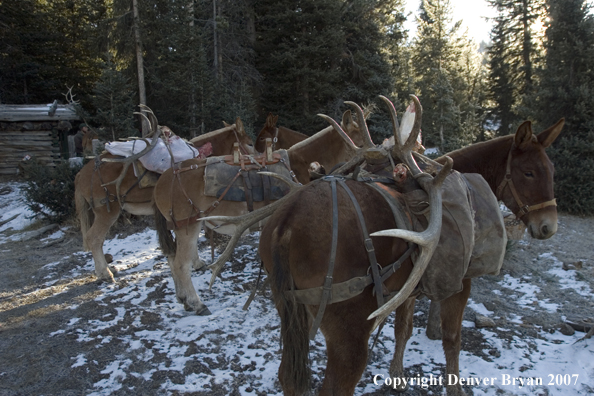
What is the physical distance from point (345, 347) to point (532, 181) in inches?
97.0

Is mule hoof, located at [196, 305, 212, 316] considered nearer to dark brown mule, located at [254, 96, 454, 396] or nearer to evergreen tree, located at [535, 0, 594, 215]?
dark brown mule, located at [254, 96, 454, 396]

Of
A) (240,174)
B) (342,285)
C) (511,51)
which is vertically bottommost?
(342,285)

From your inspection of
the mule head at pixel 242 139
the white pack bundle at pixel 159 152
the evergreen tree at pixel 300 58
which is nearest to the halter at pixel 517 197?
the white pack bundle at pixel 159 152

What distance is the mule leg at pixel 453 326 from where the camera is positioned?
119 inches

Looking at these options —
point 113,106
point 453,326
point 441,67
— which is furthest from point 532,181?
point 441,67

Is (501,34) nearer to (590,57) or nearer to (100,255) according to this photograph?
(590,57)

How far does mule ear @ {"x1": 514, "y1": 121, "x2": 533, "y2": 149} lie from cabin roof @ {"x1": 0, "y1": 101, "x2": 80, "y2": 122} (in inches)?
632

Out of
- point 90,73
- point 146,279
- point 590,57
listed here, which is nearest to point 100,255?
point 146,279

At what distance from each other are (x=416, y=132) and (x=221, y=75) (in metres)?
12.4

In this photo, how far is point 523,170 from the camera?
342cm

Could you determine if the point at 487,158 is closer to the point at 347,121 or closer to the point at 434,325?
the point at 434,325

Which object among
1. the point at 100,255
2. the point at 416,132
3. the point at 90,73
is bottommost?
the point at 100,255

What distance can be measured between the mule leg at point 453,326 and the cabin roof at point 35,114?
16.1 meters

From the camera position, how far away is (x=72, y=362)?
372cm
